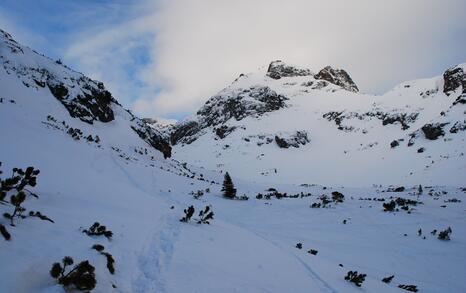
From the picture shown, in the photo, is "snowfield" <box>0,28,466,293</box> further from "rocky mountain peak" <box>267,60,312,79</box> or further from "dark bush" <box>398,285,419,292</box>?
"rocky mountain peak" <box>267,60,312,79</box>

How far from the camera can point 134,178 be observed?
68.3ft

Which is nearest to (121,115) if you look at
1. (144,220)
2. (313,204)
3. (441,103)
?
(313,204)

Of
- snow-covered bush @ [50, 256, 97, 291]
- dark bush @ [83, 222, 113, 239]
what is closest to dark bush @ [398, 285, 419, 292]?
dark bush @ [83, 222, 113, 239]

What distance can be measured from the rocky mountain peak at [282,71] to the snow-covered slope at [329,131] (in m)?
0.51

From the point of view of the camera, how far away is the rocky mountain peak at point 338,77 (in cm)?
10656

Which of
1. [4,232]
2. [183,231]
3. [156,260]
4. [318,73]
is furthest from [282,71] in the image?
[4,232]

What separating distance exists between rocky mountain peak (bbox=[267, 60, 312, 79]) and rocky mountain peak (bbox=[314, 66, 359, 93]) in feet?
17.2

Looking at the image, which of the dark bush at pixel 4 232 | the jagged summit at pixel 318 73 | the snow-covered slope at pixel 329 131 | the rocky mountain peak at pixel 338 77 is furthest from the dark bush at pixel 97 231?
the rocky mountain peak at pixel 338 77

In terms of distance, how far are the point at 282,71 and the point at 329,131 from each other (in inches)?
1572

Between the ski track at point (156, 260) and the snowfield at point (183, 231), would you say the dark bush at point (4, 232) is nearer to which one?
the snowfield at point (183, 231)

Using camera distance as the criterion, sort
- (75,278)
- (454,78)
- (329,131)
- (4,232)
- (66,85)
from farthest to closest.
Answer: (329,131), (454,78), (66,85), (4,232), (75,278)

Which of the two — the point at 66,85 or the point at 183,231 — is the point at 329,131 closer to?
the point at 66,85

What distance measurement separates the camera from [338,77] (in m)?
109

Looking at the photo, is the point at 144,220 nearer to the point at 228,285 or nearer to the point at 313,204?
the point at 228,285
